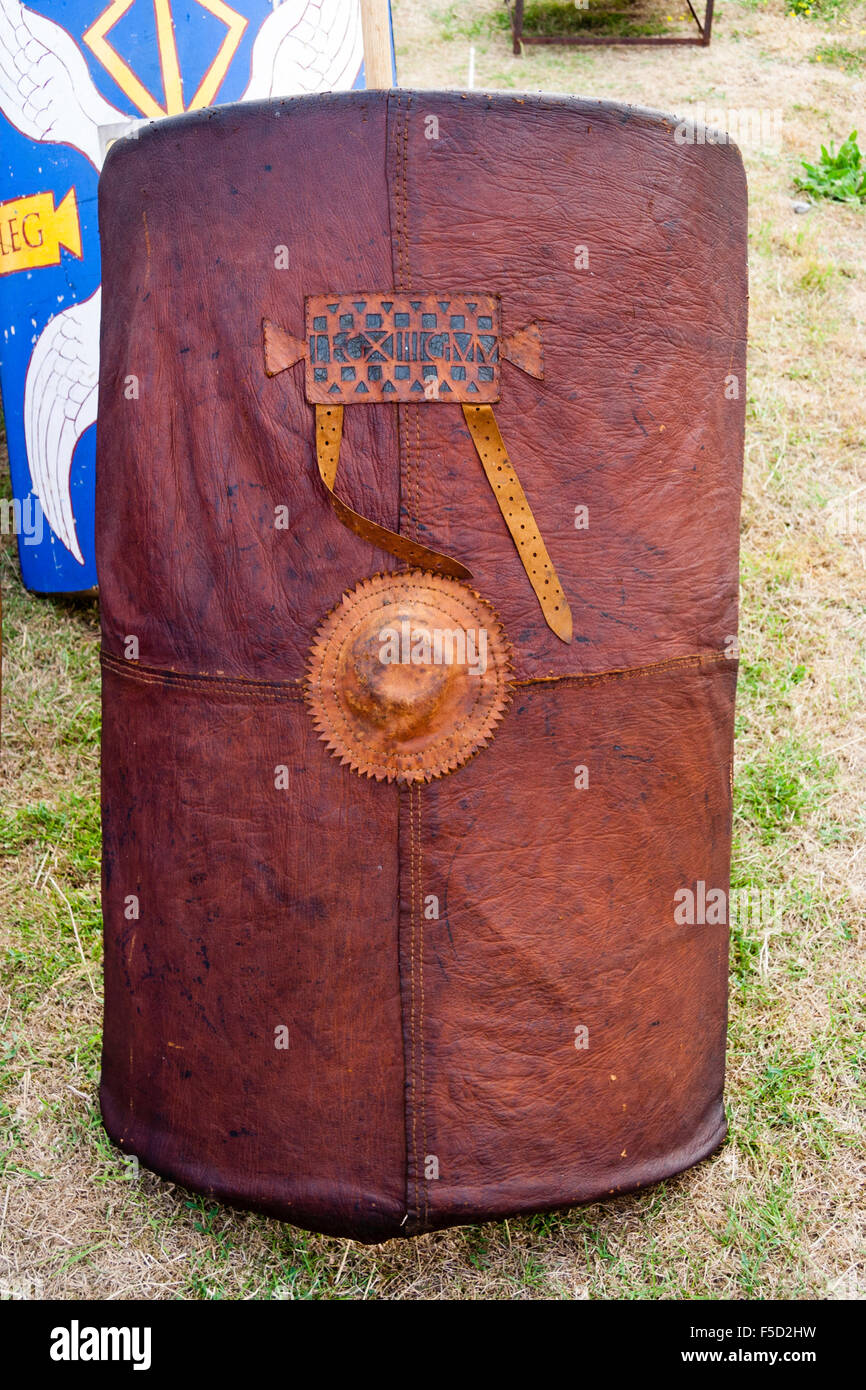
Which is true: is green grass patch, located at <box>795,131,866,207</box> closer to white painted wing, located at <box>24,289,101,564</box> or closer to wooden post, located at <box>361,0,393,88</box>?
wooden post, located at <box>361,0,393,88</box>

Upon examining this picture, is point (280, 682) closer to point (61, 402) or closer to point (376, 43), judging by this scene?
point (61, 402)

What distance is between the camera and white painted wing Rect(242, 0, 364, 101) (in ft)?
9.43

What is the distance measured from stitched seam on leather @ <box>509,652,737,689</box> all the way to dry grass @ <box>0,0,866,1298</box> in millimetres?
887

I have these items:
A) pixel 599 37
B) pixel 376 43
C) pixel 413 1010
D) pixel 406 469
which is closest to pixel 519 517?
pixel 406 469

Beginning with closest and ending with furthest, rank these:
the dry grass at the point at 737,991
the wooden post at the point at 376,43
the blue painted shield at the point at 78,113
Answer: the dry grass at the point at 737,991, the blue painted shield at the point at 78,113, the wooden post at the point at 376,43

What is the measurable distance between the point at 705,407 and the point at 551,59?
5.43 m

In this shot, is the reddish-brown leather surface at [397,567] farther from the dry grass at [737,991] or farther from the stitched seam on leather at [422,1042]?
the dry grass at [737,991]

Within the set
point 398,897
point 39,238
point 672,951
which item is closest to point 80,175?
point 39,238

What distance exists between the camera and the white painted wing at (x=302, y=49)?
288cm

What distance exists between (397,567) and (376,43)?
2.72m

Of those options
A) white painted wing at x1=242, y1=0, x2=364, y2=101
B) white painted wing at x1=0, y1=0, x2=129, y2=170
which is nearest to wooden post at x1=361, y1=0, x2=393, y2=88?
white painted wing at x1=242, y1=0, x2=364, y2=101

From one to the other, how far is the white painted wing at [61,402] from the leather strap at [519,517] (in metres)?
1.90

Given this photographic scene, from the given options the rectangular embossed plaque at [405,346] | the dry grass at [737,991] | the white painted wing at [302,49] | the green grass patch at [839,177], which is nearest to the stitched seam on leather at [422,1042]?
the dry grass at [737,991]

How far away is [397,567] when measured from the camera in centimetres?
155
